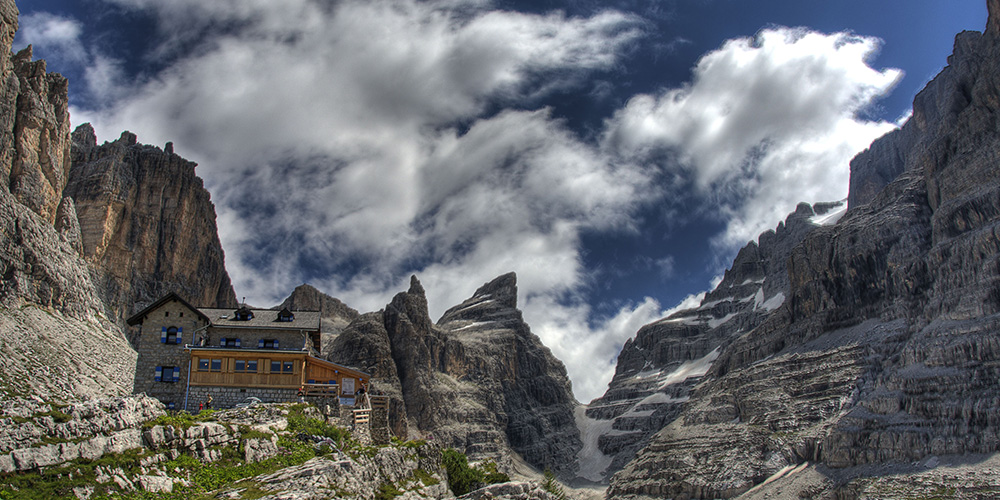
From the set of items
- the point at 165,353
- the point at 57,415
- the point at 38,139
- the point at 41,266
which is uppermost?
the point at 38,139

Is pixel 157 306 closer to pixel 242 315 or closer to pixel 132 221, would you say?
pixel 242 315

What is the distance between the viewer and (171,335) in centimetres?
5369

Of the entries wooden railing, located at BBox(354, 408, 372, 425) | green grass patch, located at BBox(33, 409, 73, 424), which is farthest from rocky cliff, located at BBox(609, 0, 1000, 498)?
green grass patch, located at BBox(33, 409, 73, 424)

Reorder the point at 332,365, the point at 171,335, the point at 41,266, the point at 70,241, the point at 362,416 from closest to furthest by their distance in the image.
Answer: the point at 171,335
the point at 362,416
the point at 332,365
the point at 41,266
the point at 70,241

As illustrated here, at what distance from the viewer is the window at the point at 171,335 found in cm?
5349

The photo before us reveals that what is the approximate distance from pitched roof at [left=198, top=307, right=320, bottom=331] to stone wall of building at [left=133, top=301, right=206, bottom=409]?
172 cm

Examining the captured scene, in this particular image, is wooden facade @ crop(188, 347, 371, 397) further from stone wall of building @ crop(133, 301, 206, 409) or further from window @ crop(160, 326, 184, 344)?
window @ crop(160, 326, 184, 344)

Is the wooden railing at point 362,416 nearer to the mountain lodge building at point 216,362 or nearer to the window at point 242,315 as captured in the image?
the mountain lodge building at point 216,362

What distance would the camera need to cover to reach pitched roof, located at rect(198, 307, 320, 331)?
186 ft

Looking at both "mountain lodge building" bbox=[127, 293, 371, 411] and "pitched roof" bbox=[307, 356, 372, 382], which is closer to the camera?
"mountain lodge building" bbox=[127, 293, 371, 411]


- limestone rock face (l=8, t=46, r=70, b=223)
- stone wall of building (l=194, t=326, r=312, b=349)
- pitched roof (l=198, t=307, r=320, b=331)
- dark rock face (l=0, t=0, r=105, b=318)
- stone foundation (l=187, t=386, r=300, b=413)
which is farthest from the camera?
limestone rock face (l=8, t=46, r=70, b=223)

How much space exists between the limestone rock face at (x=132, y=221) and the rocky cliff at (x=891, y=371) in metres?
132

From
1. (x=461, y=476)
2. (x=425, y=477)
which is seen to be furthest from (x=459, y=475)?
(x=425, y=477)

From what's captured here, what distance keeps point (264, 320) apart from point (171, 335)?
25.4 ft
